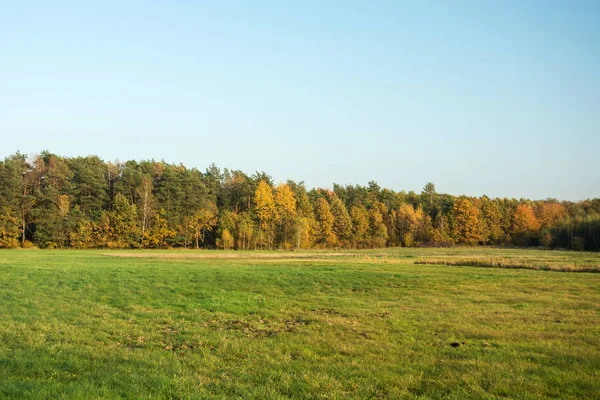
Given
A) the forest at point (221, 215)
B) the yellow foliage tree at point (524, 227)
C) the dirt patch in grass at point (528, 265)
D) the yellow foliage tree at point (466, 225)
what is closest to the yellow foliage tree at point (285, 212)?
the forest at point (221, 215)

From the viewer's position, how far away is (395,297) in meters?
20.7

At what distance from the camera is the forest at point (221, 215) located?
82000mm

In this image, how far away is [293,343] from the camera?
11461mm

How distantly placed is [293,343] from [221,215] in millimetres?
85889

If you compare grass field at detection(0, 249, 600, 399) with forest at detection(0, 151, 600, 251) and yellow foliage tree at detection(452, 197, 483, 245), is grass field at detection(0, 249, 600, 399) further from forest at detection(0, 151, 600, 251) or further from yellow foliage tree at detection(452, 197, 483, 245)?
yellow foliage tree at detection(452, 197, 483, 245)

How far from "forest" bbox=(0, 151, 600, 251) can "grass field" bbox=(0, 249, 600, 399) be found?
217ft

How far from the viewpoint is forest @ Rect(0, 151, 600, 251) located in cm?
8200

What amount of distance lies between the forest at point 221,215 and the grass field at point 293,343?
217 feet

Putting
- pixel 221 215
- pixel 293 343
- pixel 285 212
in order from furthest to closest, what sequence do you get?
1. pixel 285 212
2. pixel 221 215
3. pixel 293 343

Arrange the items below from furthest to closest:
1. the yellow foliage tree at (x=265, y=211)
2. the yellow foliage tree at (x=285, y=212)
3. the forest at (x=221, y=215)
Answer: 1. the yellow foliage tree at (x=285, y=212)
2. the yellow foliage tree at (x=265, y=211)
3. the forest at (x=221, y=215)

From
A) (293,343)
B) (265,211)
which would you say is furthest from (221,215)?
(293,343)

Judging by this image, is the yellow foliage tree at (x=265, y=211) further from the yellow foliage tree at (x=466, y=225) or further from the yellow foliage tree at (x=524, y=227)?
the yellow foliage tree at (x=524, y=227)

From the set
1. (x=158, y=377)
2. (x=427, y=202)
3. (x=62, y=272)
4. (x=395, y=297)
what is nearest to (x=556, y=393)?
(x=158, y=377)

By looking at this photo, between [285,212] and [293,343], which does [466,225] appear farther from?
[293,343]
